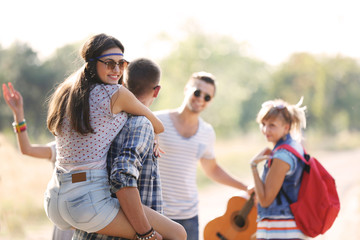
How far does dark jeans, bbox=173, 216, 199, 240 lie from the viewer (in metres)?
3.46

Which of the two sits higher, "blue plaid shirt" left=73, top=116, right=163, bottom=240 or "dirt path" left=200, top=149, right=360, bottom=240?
"blue plaid shirt" left=73, top=116, right=163, bottom=240

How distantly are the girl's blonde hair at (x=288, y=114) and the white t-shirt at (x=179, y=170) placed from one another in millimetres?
601

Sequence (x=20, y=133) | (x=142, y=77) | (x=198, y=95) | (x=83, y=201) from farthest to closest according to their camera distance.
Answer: (x=198, y=95) < (x=20, y=133) < (x=142, y=77) < (x=83, y=201)

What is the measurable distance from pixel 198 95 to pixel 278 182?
1082 millimetres

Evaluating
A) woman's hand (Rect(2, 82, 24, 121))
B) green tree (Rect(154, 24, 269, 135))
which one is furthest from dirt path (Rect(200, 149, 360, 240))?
green tree (Rect(154, 24, 269, 135))

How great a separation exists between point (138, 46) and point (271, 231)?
2439 centimetres

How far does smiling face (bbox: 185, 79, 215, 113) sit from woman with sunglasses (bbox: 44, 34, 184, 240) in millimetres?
1683

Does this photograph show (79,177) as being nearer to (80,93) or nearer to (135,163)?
(135,163)

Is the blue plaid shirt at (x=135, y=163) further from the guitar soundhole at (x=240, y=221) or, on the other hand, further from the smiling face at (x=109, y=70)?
the guitar soundhole at (x=240, y=221)

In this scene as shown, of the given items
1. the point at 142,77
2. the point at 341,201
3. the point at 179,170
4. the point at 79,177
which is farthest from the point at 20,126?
the point at 341,201

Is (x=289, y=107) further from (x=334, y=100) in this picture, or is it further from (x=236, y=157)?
(x=334, y=100)

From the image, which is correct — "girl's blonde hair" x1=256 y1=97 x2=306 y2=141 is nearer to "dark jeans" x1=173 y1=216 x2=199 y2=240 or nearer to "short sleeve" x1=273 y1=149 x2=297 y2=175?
"short sleeve" x1=273 y1=149 x2=297 y2=175

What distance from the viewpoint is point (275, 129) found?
10.6 ft

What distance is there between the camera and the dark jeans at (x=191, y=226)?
11.4 feet
